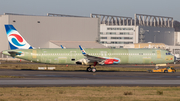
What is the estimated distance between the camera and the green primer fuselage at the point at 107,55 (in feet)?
165

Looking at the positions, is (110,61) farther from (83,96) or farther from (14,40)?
(83,96)

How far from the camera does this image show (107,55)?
5028 centimetres

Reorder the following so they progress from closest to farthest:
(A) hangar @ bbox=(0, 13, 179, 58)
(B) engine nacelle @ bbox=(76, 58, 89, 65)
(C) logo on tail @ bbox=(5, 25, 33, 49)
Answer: (B) engine nacelle @ bbox=(76, 58, 89, 65) < (C) logo on tail @ bbox=(5, 25, 33, 49) < (A) hangar @ bbox=(0, 13, 179, 58)

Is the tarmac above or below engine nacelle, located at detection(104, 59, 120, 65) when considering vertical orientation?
below

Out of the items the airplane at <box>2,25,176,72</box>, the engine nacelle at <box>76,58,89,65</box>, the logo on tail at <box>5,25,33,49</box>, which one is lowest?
the engine nacelle at <box>76,58,89,65</box>

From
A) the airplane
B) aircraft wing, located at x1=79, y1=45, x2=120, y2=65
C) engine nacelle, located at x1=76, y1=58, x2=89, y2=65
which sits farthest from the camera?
the airplane

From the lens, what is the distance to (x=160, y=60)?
5072 centimetres

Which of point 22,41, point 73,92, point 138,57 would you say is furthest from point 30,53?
point 73,92

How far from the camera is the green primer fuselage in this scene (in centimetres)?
5044

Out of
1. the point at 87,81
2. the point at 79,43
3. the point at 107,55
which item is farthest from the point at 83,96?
the point at 79,43

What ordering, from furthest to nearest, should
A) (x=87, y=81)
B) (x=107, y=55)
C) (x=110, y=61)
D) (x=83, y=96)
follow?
(x=107, y=55) < (x=110, y=61) < (x=87, y=81) < (x=83, y=96)

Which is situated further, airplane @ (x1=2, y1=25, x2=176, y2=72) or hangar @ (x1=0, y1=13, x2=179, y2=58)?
hangar @ (x1=0, y1=13, x2=179, y2=58)

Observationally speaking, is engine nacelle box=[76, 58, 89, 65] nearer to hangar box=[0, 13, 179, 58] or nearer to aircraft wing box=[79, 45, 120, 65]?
aircraft wing box=[79, 45, 120, 65]

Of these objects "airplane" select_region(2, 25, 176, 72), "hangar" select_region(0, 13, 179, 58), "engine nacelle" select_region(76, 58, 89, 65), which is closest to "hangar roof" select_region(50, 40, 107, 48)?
"hangar" select_region(0, 13, 179, 58)
